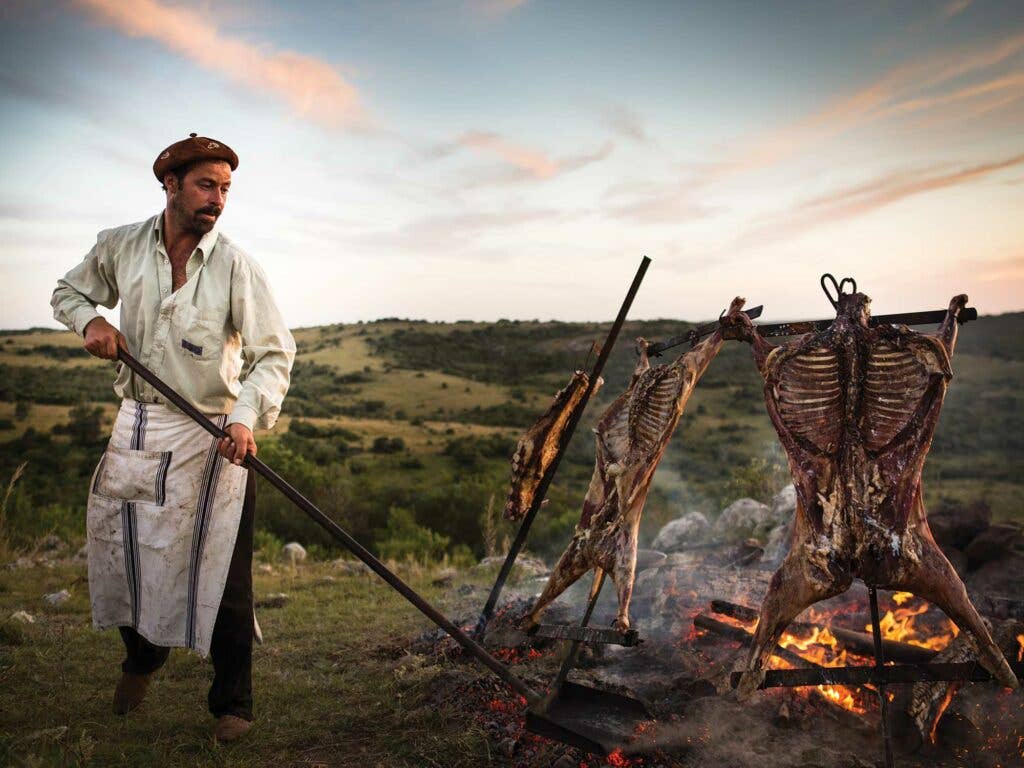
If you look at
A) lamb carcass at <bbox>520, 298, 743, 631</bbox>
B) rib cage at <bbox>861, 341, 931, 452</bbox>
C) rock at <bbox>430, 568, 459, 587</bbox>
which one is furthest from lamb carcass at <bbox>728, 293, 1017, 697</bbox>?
rock at <bbox>430, 568, 459, 587</bbox>

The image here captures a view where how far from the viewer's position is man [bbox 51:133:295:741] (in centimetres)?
409

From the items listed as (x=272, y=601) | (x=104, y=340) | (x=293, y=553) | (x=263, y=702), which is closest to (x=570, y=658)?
(x=263, y=702)

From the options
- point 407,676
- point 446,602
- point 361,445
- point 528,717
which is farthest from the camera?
point 361,445

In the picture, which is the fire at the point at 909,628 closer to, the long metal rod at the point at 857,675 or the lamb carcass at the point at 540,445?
the long metal rod at the point at 857,675

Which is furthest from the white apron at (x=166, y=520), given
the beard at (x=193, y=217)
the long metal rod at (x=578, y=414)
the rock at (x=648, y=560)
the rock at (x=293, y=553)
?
the rock at (x=293, y=553)

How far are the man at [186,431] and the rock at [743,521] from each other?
20.7ft

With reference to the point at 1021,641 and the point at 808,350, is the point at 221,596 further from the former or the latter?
the point at 1021,641

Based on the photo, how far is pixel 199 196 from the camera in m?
4.11

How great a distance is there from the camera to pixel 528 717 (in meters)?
3.79

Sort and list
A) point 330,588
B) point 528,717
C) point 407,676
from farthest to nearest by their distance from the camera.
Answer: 1. point 330,588
2. point 407,676
3. point 528,717

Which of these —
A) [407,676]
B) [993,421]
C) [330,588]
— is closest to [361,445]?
[330,588]

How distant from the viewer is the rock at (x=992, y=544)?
269 inches

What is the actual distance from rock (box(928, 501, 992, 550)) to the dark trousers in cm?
643

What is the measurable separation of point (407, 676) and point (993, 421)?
23868 millimetres
